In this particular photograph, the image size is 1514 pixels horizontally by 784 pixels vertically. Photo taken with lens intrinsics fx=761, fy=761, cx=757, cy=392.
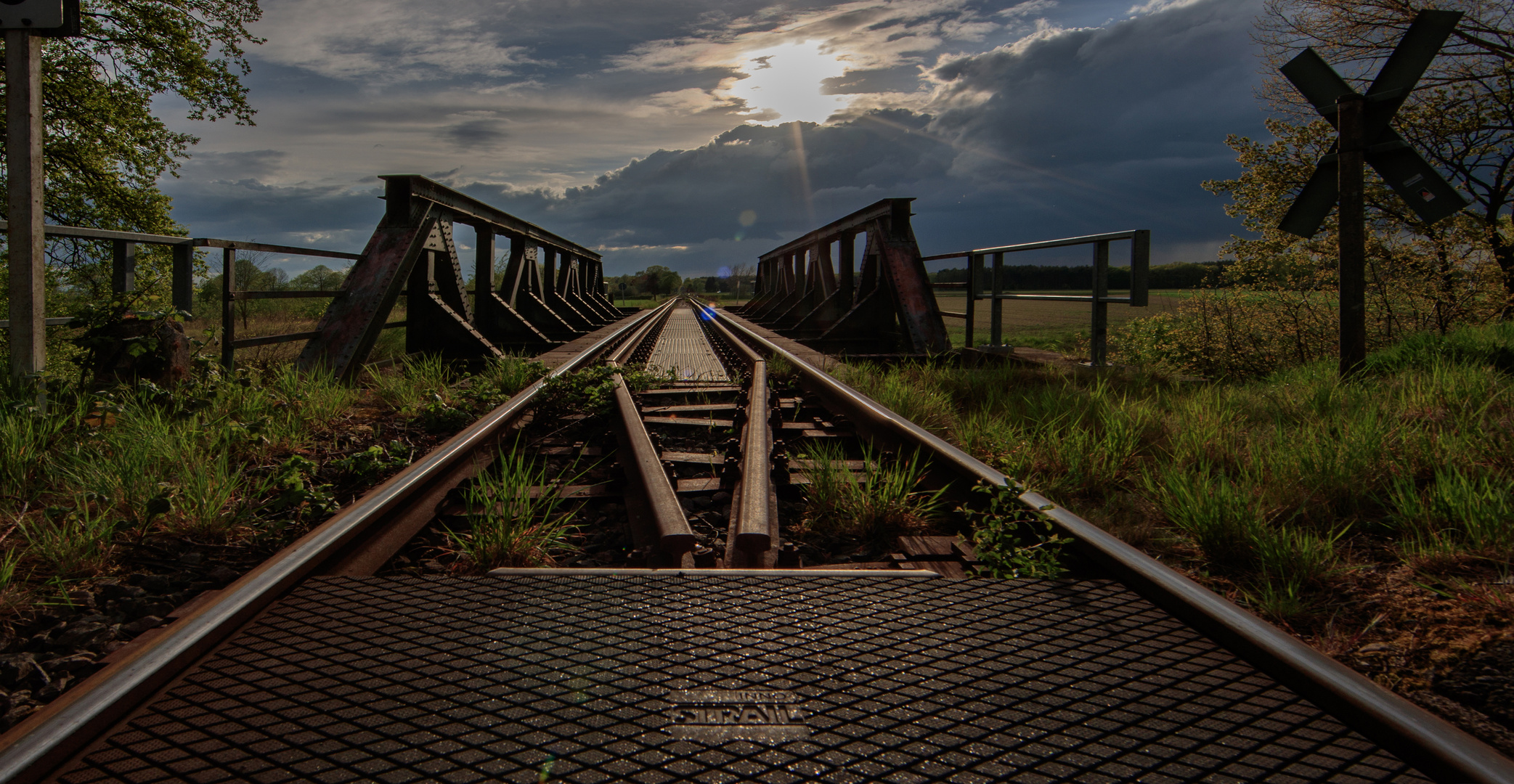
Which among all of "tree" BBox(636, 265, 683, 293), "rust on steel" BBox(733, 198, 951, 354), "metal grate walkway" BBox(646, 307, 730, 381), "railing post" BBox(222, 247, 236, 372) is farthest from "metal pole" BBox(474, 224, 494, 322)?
"tree" BBox(636, 265, 683, 293)

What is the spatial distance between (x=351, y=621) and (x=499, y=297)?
702cm

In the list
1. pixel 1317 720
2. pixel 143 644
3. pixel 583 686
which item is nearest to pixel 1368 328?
pixel 1317 720

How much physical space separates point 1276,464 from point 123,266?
6.01 metres

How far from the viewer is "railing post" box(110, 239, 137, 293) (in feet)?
14.6

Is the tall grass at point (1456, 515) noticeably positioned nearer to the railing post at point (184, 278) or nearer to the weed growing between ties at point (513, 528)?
the weed growing between ties at point (513, 528)

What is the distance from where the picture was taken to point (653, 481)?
8.63 feet

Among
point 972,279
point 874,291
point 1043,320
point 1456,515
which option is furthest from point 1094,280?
point 1043,320

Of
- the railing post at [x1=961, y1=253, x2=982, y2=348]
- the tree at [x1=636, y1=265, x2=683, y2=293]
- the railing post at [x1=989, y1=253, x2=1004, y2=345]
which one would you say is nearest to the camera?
the railing post at [x1=989, y1=253, x2=1004, y2=345]

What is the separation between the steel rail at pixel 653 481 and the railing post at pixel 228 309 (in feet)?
8.99

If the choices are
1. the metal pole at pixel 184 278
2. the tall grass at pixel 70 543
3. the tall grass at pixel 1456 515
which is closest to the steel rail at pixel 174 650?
the tall grass at pixel 70 543

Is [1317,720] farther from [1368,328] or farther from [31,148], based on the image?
[1368,328]

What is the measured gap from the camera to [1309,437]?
120 inches

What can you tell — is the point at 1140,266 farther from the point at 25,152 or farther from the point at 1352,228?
the point at 25,152

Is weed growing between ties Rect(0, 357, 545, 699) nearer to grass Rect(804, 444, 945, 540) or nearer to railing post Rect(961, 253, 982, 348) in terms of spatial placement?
grass Rect(804, 444, 945, 540)
